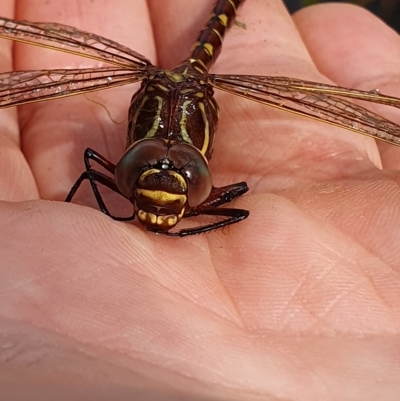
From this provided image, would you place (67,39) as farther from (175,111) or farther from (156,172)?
(156,172)

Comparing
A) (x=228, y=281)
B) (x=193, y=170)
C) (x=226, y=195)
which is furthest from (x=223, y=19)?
(x=228, y=281)

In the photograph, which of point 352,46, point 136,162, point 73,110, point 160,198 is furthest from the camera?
point 352,46

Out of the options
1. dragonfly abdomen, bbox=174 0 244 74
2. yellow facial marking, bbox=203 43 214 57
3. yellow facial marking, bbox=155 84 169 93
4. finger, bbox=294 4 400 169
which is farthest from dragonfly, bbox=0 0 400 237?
finger, bbox=294 4 400 169

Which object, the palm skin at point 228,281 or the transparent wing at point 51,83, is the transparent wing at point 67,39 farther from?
the palm skin at point 228,281

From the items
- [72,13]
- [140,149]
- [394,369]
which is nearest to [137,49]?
[72,13]

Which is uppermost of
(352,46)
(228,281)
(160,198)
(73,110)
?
(352,46)

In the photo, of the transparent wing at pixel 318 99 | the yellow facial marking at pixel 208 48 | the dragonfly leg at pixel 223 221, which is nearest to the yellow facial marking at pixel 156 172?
the dragonfly leg at pixel 223 221
